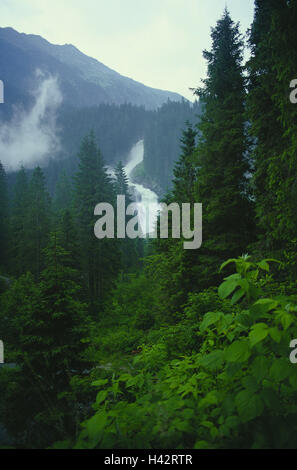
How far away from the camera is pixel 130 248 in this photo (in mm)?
42531

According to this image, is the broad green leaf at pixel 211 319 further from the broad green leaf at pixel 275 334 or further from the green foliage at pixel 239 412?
the broad green leaf at pixel 275 334

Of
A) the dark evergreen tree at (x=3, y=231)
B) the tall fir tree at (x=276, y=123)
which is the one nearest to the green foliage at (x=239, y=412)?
the tall fir tree at (x=276, y=123)

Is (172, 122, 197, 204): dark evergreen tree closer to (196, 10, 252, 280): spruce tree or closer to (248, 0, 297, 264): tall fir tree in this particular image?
(196, 10, 252, 280): spruce tree

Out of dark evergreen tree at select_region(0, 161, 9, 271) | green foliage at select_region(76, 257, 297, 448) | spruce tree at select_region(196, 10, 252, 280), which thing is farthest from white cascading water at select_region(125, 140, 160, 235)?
green foliage at select_region(76, 257, 297, 448)

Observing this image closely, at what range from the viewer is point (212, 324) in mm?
3984

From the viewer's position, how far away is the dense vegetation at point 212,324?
155cm

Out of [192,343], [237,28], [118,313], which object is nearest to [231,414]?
[192,343]

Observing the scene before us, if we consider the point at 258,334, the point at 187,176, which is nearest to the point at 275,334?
the point at 258,334

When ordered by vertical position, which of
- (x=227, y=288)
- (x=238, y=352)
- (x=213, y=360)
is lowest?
(x=213, y=360)

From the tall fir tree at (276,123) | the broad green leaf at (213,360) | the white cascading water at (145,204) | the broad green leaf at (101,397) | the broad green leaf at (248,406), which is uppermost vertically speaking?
the white cascading water at (145,204)

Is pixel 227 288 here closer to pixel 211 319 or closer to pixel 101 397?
pixel 211 319

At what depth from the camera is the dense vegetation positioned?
155 cm

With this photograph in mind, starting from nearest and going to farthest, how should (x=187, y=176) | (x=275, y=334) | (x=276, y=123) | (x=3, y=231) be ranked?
(x=275, y=334), (x=276, y=123), (x=187, y=176), (x=3, y=231)

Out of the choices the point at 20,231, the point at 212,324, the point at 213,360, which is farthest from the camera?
the point at 20,231
